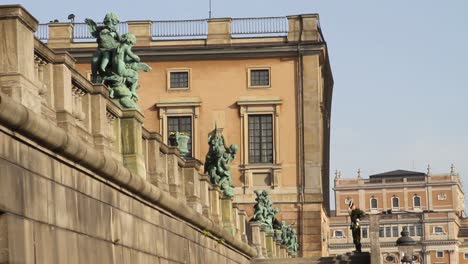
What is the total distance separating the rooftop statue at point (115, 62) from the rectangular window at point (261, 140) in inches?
1955

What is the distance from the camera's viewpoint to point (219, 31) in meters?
76.0

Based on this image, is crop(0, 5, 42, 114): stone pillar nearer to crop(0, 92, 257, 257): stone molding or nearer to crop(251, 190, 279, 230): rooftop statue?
crop(0, 92, 257, 257): stone molding

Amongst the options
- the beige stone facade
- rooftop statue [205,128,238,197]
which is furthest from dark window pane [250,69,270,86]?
rooftop statue [205,128,238,197]

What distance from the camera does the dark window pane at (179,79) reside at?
76.2 m

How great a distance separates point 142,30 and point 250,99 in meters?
6.20

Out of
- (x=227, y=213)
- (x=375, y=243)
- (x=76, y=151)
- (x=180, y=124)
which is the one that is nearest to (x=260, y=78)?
(x=180, y=124)

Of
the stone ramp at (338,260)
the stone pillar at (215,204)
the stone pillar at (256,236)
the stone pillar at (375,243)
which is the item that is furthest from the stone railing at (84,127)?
the stone pillar at (375,243)

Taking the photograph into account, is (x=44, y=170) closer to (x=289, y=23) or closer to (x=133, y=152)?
(x=133, y=152)

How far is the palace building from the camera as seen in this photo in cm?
7462

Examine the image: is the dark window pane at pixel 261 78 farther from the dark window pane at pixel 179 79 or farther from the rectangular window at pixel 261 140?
the dark window pane at pixel 179 79

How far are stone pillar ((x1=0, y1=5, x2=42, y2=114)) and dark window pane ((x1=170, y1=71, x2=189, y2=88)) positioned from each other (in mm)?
60407

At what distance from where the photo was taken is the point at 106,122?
69.7 feet

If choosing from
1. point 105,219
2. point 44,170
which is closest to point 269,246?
point 105,219

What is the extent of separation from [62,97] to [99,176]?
1225 mm
